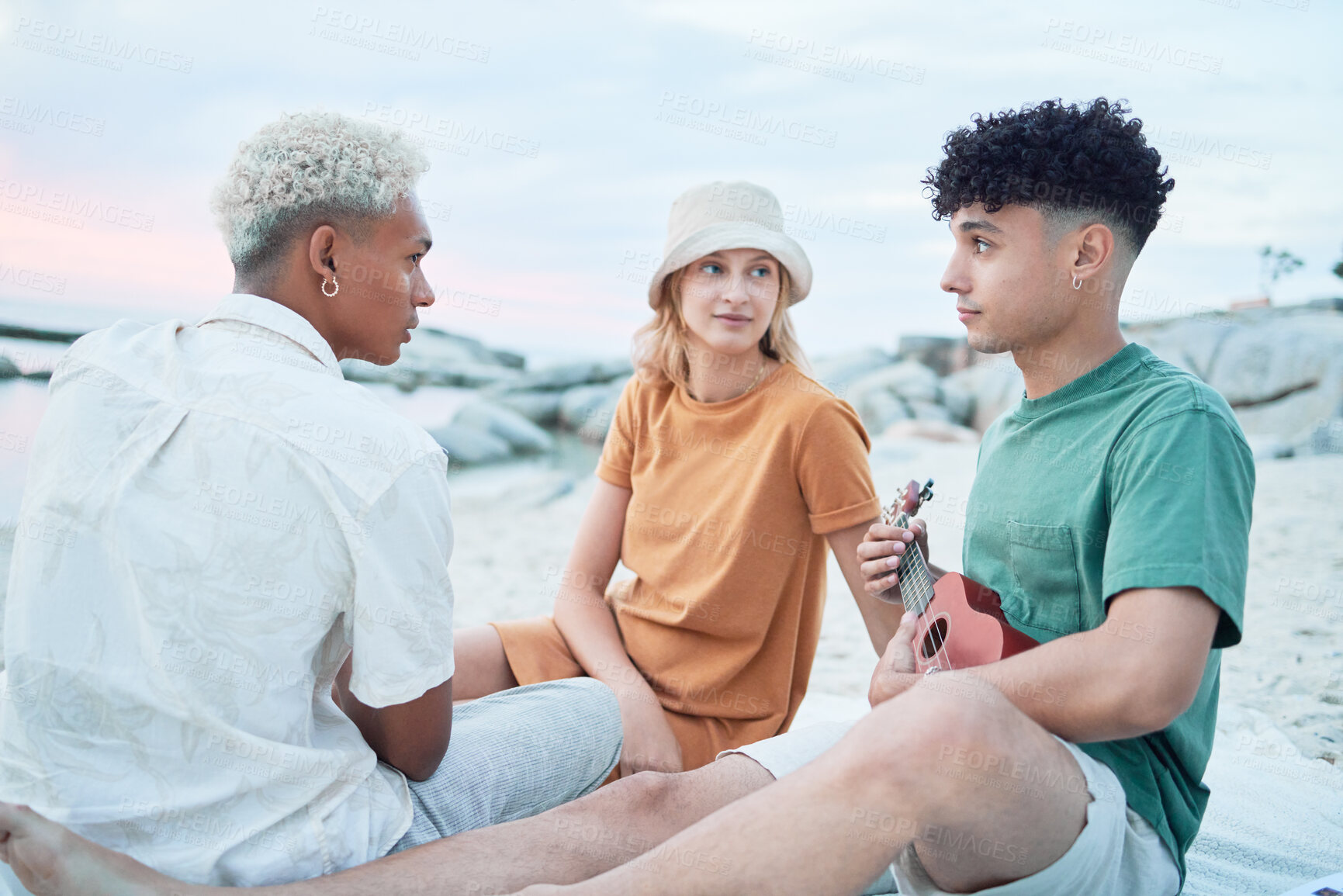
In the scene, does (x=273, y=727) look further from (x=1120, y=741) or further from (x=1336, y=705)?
(x=1336, y=705)

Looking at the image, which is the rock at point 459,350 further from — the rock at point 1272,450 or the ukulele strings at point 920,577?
the ukulele strings at point 920,577

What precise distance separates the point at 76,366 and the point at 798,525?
1744mm

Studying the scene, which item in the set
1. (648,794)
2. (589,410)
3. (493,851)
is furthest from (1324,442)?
(493,851)

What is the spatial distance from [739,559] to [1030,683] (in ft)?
3.50

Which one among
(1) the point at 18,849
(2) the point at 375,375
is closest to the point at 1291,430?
(2) the point at 375,375

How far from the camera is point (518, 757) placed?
6.44ft

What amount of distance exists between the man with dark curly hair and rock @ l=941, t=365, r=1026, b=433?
12.8 m

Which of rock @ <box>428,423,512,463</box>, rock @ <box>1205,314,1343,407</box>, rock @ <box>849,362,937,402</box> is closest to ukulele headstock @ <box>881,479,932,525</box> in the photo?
rock @ <box>428,423,512,463</box>

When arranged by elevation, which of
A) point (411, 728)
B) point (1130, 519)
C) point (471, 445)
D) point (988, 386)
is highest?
point (1130, 519)

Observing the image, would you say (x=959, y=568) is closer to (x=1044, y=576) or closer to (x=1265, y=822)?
(x=1265, y=822)

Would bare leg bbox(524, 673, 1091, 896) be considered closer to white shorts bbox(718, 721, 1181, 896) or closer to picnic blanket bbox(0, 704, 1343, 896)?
white shorts bbox(718, 721, 1181, 896)

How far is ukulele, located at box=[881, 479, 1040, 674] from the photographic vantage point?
1834 millimetres

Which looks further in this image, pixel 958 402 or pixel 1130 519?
pixel 958 402

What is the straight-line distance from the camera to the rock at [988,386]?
14516mm
